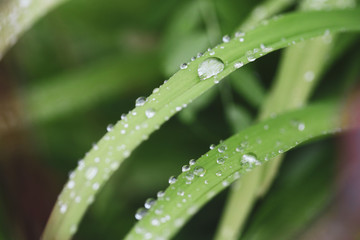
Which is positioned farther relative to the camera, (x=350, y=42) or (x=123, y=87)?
(x=123, y=87)

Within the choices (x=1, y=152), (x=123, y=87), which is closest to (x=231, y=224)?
(x=123, y=87)

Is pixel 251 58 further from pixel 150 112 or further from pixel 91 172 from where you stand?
pixel 91 172

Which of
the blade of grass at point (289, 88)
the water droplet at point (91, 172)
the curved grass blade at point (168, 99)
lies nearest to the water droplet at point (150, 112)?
the curved grass blade at point (168, 99)

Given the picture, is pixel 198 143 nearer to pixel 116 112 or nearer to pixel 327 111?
pixel 116 112

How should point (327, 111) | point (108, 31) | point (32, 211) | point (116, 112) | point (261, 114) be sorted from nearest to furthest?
point (327, 111) < point (261, 114) < point (32, 211) < point (116, 112) < point (108, 31)

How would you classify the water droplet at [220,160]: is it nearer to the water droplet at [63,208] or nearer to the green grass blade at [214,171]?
the green grass blade at [214,171]

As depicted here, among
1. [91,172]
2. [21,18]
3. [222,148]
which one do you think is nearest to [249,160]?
[222,148]
